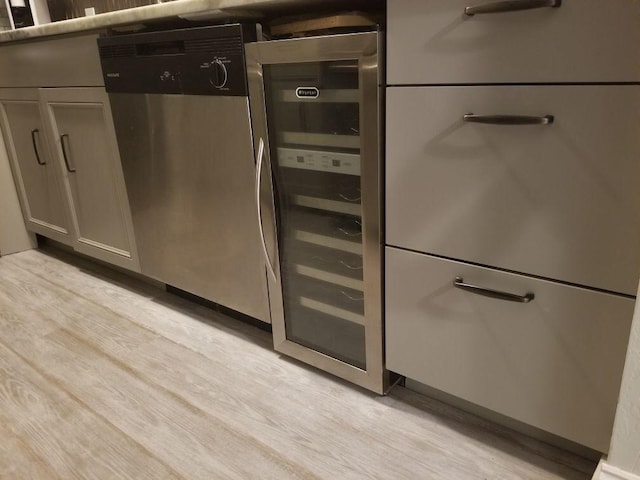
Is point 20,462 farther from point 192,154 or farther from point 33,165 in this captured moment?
point 33,165

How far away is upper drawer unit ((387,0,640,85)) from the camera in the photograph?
77 cm

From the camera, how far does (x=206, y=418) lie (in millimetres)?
1302

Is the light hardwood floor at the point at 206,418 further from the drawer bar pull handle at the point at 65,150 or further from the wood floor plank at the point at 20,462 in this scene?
the drawer bar pull handle at the point at 65,150

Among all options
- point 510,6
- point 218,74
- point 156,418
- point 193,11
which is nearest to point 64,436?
point 156,418

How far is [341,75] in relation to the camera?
113 centimetres

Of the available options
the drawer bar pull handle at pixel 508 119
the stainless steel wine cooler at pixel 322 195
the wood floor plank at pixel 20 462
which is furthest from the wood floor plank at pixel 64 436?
the drawer bar pull handle at pixel 508 119

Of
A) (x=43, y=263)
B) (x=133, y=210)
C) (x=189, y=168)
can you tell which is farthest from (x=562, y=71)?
(x=43, y=263)

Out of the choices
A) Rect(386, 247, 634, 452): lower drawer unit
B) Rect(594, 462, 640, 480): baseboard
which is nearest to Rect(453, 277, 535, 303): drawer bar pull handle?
Rect(386, 247, 634, 452): lower drawer unit

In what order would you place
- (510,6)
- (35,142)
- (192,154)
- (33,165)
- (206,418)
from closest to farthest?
(510,6), (206,418), (192,154), (35,142), (33,165)

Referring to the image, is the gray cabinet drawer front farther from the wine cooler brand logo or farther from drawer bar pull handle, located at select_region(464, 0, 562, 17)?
drawer bar pull handle, located at select_region(464, 0, 562, 17)

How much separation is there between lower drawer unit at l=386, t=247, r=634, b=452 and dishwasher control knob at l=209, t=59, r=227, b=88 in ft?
2.15

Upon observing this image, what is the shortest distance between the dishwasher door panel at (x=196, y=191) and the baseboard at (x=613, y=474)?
963 mm

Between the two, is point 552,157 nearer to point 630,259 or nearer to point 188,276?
point 630,259

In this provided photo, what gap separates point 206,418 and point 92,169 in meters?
1.19
